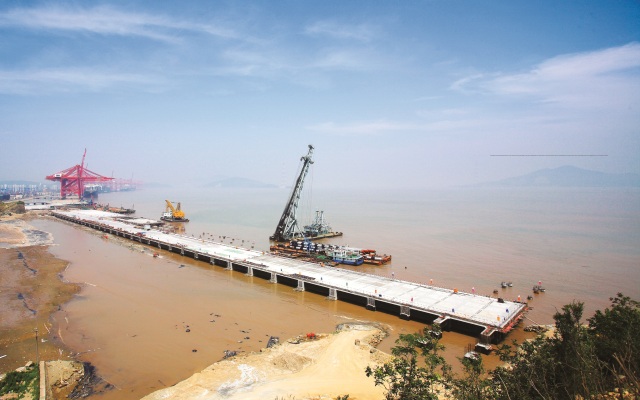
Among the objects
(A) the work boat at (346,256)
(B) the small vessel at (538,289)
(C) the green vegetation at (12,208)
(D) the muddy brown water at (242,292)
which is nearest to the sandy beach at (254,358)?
(D) the muddy brown water at (242,292)

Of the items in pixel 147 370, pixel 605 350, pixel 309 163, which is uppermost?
pixel 309 163

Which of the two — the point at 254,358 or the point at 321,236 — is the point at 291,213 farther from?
the point at 254,358

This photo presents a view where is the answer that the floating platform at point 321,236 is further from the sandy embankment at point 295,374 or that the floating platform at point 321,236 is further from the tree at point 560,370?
the tree at point 560,370

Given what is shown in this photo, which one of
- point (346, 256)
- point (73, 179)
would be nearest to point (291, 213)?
point (346, 256)

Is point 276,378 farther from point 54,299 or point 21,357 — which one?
point 54,299

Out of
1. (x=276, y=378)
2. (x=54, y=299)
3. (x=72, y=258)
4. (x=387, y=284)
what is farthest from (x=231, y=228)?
(x=276, y=378)

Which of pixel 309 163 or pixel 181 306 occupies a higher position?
pixel 309 163

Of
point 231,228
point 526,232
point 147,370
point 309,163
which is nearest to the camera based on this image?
A: point 147,370
